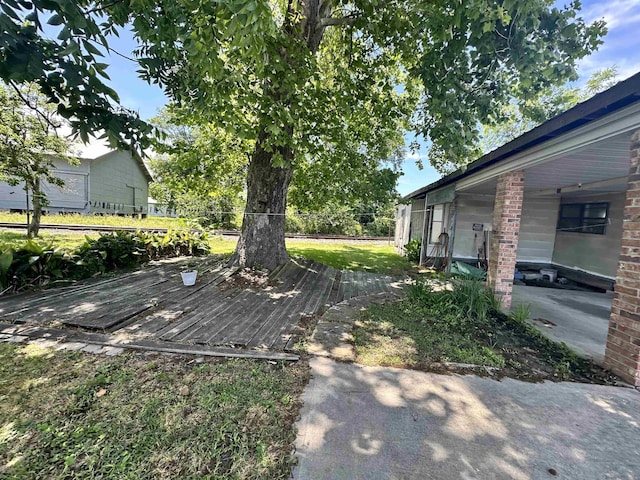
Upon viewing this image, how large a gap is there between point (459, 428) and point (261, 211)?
Answer: 18.4 feet

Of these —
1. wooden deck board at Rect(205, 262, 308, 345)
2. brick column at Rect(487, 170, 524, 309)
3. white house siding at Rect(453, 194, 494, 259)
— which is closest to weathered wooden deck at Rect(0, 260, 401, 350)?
wooden deck board at Rect(205, 262, 308, 345)

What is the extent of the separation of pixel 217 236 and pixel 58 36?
13051mm

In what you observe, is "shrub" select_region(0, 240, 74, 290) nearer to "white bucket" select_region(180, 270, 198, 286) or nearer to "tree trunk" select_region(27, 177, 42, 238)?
"white bucket" select_region(180, 270, 198, 286)

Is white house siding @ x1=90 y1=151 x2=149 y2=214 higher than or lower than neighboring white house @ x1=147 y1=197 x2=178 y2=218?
higher

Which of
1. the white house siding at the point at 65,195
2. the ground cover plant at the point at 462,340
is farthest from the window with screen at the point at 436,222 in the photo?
the white house siding at the point at 65,195

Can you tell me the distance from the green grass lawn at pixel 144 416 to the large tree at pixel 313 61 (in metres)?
2.90

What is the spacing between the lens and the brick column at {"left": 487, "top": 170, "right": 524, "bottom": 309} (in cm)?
469

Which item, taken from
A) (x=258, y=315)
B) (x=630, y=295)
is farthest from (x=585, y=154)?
(x=258, y=315)

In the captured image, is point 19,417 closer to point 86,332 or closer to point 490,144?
point 86,332

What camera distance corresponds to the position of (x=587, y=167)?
4828 millimetres

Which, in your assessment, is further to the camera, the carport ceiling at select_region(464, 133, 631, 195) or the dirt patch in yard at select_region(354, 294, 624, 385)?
the carport ceiling at select_region(464, 133, 631, 195)

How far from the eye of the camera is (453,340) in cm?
349

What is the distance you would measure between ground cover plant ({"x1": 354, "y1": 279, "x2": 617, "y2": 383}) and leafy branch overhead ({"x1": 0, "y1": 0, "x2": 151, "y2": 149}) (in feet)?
10.6

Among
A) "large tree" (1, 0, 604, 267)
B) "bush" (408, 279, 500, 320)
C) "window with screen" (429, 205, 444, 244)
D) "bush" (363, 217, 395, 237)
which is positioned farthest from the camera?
"bush" (363, 217, 395, 237)
